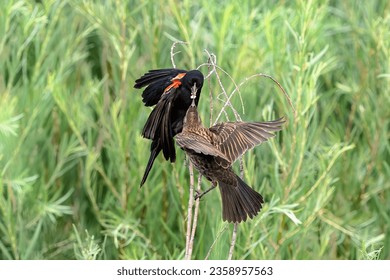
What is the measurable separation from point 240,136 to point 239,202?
70 mm

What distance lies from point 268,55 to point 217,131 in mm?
504

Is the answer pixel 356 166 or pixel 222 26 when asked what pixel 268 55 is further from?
pixel 356 166

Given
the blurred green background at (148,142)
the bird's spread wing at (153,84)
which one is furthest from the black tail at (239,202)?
the blurred green background at (148,142)

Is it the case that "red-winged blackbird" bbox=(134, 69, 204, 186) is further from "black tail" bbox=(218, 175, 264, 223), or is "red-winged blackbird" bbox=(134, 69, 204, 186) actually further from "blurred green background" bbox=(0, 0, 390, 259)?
"blurred green background" bbox=(0, 0, 390, 259)

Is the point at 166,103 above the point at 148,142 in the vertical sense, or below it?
above

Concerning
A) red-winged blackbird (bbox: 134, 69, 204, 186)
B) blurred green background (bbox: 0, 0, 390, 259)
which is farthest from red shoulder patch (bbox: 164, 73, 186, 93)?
blurred green background (bbox: 0, 0, 390, 259)

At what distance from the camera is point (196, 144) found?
652 millimetres

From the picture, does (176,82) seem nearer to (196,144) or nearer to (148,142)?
(196,144)

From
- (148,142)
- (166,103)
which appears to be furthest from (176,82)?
(148,142)

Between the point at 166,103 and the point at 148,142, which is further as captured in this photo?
the point at 148,142

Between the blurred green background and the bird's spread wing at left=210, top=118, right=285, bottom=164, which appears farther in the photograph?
the blurred green background

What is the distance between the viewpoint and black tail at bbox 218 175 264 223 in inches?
28.0

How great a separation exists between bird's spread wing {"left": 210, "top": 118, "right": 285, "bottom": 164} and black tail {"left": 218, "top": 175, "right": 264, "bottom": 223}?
56 millimetres

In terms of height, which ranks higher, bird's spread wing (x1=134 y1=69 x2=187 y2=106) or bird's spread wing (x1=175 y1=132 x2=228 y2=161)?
bird's spread wing (x1=134 y1=69 x2=187 y2=106)
